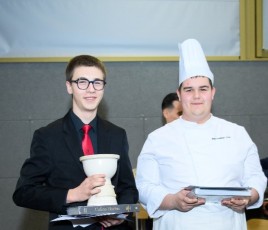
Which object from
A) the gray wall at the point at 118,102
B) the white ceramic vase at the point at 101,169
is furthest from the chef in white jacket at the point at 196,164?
the gray wall at the point at 118,102

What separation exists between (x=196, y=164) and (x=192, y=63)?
47cm

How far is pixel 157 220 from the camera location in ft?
6.68

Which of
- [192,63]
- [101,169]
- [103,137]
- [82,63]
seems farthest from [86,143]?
[192,63]

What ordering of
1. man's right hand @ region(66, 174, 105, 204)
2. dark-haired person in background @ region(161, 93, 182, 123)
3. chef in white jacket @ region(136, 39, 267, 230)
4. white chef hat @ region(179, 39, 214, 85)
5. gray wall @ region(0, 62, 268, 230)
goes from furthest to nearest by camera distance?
gray wall @ region(0, 62, 268, 230)
dark-haired person in background @ region(161, 93, 182, 123)
white chef hat @ region(179, 39, 214, 85)
chef in white jacket @ region(136, 39, 267, 230)
man's right hand @ region(66, 174, 105, 204)

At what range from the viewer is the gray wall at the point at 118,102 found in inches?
151

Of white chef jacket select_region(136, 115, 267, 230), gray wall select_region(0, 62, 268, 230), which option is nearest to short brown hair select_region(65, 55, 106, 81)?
white chef jacket select_region(136, 115, 267, 230)

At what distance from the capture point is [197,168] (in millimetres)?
1945

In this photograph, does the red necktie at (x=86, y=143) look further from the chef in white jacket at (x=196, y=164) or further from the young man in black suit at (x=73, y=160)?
the chef in white jacket at (x=196, y=164)

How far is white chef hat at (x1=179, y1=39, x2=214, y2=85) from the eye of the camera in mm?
2047

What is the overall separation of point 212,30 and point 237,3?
1.12 feet

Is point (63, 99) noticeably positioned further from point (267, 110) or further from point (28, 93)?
point (267, 110)

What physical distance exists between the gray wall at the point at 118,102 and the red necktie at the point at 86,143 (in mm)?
2198

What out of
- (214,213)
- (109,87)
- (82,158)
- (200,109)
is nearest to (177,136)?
(200,109)

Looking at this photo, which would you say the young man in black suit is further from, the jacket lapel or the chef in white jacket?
the chef in white jacket
